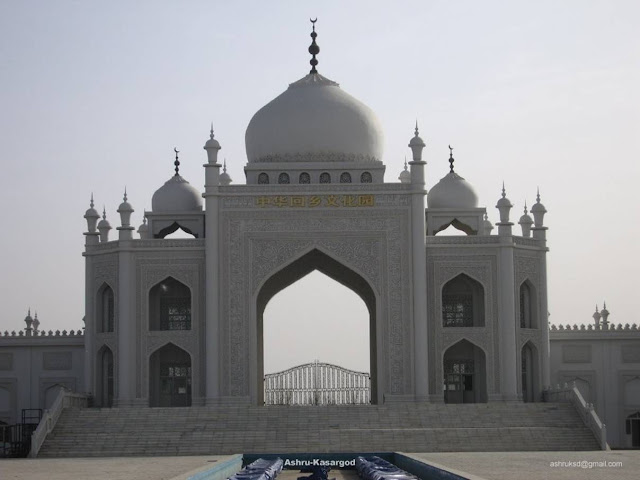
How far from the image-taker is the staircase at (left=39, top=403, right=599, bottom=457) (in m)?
21.1

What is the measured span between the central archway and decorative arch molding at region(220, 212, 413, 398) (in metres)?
0.93

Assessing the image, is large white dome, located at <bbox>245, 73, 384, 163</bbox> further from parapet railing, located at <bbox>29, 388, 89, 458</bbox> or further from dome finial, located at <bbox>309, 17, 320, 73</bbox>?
parapet railing, located at <bbox>29, 388, 89, 458</bbox>

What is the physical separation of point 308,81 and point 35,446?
985cm

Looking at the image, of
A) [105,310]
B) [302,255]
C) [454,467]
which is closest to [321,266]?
[302,255]

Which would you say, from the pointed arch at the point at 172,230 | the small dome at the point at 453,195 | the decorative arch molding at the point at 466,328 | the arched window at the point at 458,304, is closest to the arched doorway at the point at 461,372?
the arched window at the point at 458,304

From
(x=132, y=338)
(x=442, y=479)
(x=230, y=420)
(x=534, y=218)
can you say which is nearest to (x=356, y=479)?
(x=442, y=479)

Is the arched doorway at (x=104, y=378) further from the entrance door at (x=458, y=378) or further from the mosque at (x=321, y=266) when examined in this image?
the entrance door at (x=458, y=378)

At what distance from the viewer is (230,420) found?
22.4 m

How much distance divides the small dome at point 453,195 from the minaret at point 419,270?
2.39 meters

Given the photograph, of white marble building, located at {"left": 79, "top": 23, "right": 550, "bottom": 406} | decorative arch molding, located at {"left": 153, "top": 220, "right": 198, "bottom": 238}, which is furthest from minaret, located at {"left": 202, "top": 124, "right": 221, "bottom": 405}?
decorative arch molding, located at {"left": 153, "top": 220, "right": 198, "bottom": 238}

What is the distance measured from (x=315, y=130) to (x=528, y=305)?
17.8ft

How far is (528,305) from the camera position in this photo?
26219 mm

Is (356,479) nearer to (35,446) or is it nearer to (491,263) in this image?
(35,446)

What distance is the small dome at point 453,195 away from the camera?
2734 cm
